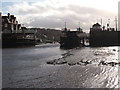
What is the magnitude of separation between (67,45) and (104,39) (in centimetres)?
1607

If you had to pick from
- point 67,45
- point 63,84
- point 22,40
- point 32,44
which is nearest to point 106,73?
point 63,84

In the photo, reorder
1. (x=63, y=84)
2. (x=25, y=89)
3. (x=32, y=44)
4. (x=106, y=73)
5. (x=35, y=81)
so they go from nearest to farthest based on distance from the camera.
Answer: (x=25, y=89)
(x=63, y=84)
(x=35, y=81)
(x=106, y=73)
(x=32, y=44)

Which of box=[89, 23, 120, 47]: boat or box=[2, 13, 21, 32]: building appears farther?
box=[2, 13, 21, 32]: building

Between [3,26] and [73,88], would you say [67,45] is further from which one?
[73,88]

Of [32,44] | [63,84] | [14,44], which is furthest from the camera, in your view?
[32,44]

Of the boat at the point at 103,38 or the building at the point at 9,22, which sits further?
the building at the point at 9,22

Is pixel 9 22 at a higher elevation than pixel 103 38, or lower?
higher

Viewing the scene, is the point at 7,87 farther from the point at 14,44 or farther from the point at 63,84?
the point at 14,44

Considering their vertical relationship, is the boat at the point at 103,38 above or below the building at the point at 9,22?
below

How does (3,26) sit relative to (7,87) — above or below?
above

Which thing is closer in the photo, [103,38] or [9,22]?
[103,38]

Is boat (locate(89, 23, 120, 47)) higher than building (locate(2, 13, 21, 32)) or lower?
lower

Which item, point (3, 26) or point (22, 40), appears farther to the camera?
point (3, 26)

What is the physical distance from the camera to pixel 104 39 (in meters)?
102
